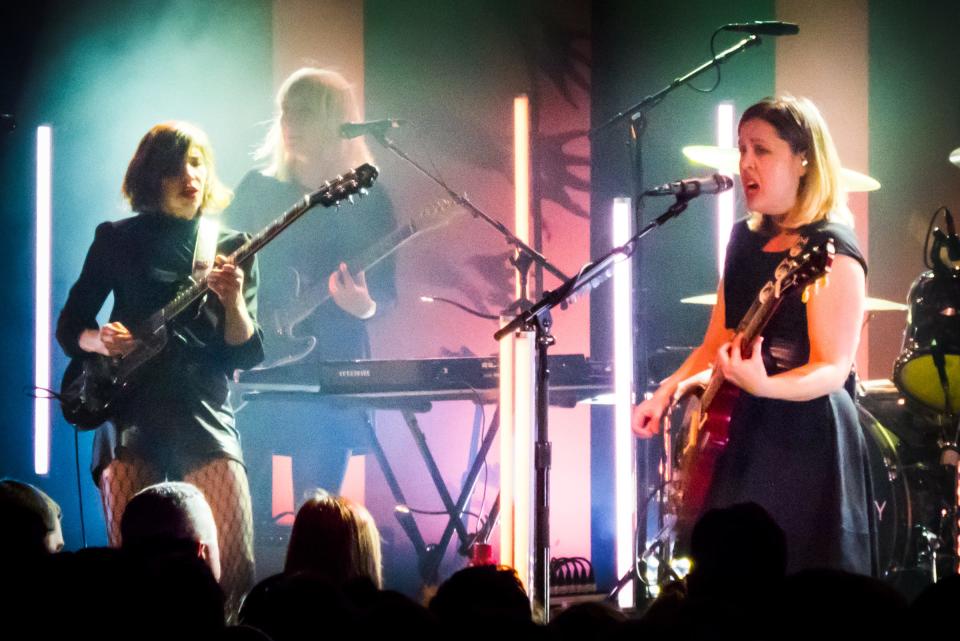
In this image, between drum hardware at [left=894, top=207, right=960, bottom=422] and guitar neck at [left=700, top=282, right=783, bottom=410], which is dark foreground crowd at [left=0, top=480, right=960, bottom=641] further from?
drum hardware at [left=894, top=207, right=960, bottom=422]

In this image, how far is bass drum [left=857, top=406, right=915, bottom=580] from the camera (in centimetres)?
486

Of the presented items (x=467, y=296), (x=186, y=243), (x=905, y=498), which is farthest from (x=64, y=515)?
(x=905, y=498)

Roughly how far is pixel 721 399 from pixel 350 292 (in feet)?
9.34

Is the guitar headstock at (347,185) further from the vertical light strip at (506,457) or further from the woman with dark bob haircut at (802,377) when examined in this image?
the woman with dark bob haircut at (802,377)

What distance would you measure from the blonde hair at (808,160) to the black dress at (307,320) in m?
2.76

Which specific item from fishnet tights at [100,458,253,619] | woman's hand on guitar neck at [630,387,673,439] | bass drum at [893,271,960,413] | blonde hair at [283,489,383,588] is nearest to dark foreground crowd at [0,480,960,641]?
blonde hair at [283,489,383,588]

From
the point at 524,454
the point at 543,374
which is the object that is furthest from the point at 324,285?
the point at 543,374

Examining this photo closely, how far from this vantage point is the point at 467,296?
6344 millimetres

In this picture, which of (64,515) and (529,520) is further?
(64,515)

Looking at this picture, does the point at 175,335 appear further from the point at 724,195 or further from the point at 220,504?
the point at 724,195

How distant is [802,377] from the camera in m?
3.07

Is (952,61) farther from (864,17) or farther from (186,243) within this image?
(186,243)

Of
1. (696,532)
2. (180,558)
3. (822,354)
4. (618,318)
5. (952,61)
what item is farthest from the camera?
(952,61)

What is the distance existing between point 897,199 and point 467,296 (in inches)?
89.1
